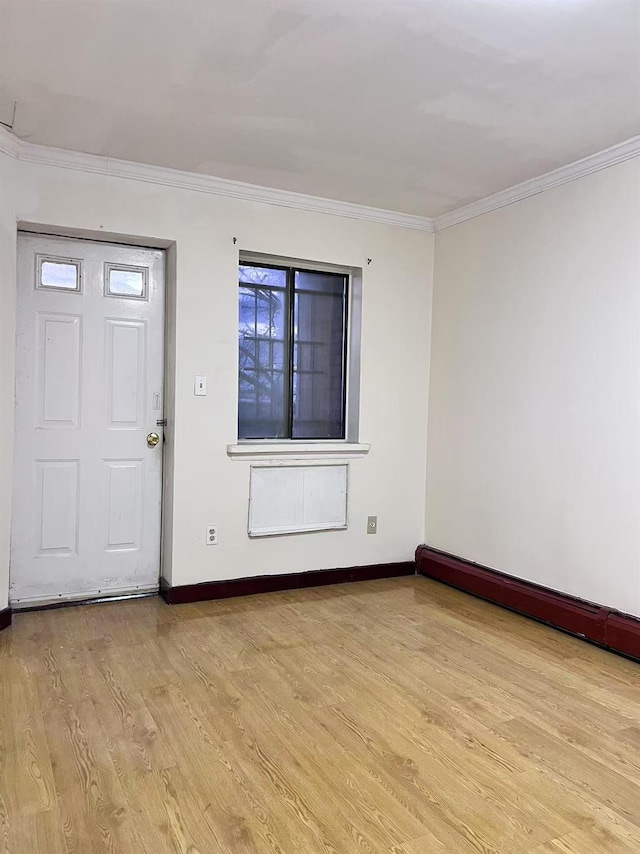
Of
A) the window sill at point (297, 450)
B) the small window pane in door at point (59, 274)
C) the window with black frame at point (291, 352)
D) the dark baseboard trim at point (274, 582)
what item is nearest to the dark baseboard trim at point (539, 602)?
the dark baseboard trim at point (274, 582)

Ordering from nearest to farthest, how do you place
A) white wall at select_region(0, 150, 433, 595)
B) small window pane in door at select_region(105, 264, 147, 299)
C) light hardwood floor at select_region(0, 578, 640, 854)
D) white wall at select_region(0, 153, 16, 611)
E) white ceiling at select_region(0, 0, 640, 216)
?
light hardwood floor at select_region(0, 578, 640, 854), white ceiling at select_region(0, 0, 640, 216), white wall at select_region(0, 153, 16, 611), white wall at select_region(0, 150, 433, 595), small window pane in door at select_region(105, 264, 147, 299)

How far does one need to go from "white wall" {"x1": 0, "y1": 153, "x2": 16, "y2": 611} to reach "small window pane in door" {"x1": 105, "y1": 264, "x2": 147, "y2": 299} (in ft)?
1.83

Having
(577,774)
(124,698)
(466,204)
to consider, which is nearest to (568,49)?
(466,204)

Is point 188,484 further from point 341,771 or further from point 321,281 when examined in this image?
point 341,771

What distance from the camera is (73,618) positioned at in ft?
11.4

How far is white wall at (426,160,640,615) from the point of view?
127 inches

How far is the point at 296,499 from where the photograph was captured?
4.17 metres

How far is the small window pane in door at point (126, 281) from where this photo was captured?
147 inches

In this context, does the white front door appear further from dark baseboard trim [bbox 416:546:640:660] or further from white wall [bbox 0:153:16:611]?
dark baseboard trim [bbox 416:546:640:660]

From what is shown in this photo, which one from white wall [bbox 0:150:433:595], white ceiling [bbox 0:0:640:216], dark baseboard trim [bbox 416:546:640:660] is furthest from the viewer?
white wall [bbox 0:150:433:595]

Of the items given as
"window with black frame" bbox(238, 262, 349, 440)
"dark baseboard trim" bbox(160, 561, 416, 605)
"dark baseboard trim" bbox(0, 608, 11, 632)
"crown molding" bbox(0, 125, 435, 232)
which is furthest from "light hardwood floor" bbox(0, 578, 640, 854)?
"crown molding" bbox(0, 125, 435, 232)

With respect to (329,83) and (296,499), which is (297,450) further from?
(329,83)

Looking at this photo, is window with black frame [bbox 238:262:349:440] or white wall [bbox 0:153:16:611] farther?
window with black frame [bbox 238:262:349:440]

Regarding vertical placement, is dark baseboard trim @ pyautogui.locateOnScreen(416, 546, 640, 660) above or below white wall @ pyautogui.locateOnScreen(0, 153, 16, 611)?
below
